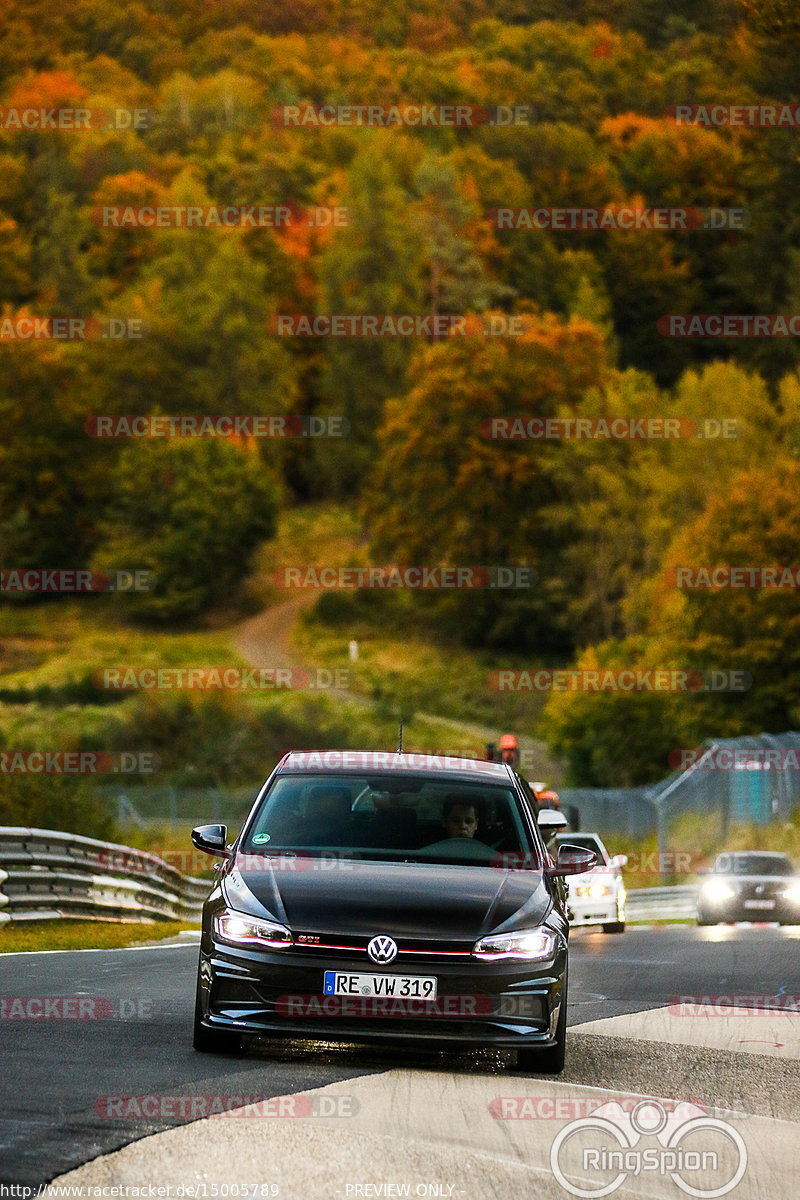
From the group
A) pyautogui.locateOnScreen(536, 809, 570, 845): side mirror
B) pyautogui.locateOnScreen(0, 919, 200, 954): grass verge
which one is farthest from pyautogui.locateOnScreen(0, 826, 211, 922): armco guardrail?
pyautogui.locateOnScreen(536, 809, 570, 845): side mirror

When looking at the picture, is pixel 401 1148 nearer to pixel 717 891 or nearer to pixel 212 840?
pixel 212 840

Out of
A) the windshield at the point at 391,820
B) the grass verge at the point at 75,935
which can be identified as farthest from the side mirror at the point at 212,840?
the grass verge at the point at 75,935

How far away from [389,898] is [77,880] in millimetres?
12956

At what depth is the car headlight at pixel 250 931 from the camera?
898cm

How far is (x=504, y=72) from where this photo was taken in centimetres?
14700

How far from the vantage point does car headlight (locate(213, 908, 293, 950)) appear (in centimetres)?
898

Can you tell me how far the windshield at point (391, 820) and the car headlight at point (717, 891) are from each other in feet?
61.2

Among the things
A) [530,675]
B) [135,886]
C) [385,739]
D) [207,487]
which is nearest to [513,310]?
[207,487]

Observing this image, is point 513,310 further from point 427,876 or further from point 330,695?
point 427,876

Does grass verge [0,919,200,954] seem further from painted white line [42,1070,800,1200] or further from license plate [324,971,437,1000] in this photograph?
painted white line [42,1070,800,1200]

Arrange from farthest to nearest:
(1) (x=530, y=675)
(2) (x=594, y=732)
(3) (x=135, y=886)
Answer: (1) (x=530, y=675)
(2) (x=594, y=732)
(3) (x=135, y=886)

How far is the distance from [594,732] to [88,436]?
49690mm

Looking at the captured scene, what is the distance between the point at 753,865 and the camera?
29.1 m

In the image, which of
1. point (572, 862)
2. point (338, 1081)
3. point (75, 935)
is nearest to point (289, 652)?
point (75, 935)
